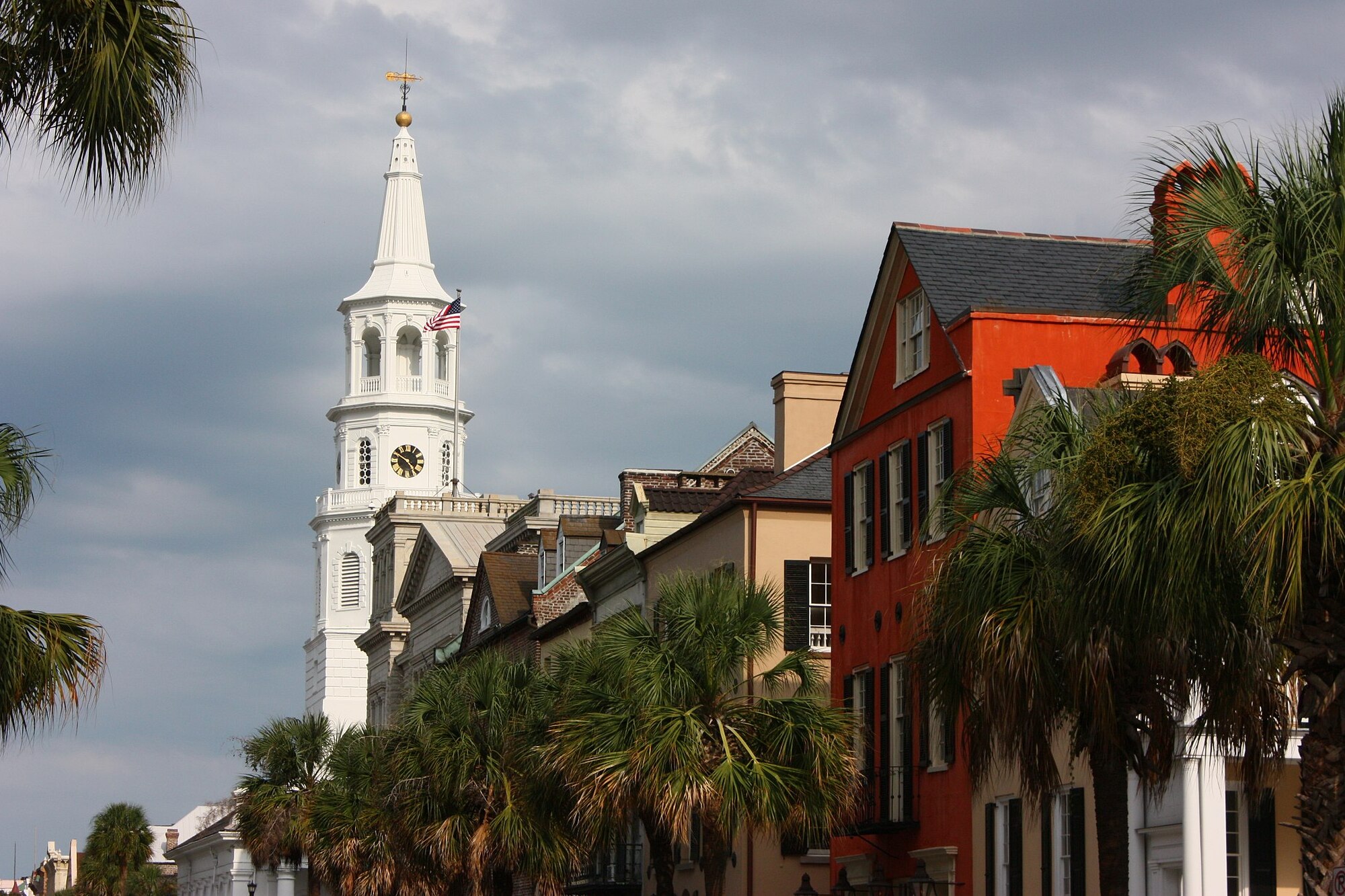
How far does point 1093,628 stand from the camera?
1909 centimetres

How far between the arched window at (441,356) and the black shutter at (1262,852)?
119971mm

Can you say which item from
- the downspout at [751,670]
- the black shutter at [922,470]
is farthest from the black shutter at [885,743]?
the downspout at [751,670]

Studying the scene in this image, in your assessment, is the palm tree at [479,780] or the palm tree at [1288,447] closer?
the palm tree at [1288,447]

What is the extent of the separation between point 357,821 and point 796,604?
15902mm

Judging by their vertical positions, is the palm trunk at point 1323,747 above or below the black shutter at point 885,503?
below

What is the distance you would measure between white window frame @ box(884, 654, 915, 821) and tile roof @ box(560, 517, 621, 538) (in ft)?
84.2

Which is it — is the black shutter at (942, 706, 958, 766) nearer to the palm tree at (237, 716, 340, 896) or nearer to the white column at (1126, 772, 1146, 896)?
the white column at (1126, 772, 1146, 896)

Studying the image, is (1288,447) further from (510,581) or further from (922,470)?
(510,581)

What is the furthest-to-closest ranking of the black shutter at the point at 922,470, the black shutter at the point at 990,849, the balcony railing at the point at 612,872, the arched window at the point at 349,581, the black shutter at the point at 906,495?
1. the arched window at the point at 349,581
2. the balcony railing at the point at 612,872
3. the black shutter at the point at 906,495
4. the black shutter at the point at 922,470
5. the black shutter at the point at 990,849

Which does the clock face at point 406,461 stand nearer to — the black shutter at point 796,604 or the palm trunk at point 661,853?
the black shutter at point 796,604

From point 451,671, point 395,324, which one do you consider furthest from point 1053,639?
point 395,324

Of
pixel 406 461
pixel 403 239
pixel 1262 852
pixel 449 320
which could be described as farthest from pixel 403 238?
pixel 1262 852

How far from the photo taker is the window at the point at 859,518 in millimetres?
38719

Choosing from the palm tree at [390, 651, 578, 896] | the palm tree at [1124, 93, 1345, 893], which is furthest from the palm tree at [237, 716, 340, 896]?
the palm tree at [1124, 93, 1345, 893]
